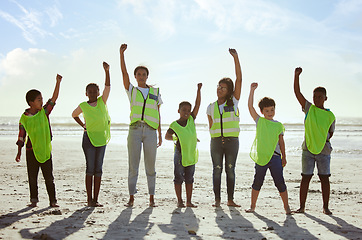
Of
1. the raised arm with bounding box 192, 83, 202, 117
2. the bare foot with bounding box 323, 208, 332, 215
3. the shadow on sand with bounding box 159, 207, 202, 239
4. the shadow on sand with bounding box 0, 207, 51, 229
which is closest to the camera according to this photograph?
the shadow on sand with bounding box 159, 207, 202, 239

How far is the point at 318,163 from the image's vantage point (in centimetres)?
530

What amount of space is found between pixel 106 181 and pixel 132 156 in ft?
8.28

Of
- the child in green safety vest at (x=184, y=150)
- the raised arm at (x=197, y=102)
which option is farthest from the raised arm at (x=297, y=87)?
the child in green safety vest at (x=184, y=150)

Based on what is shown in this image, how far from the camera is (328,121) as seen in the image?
17.4 ft

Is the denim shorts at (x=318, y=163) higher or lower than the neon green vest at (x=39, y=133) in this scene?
lower

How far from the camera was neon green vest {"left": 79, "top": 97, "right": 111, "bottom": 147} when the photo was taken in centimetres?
549

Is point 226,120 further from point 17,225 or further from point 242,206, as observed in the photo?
point 17,225

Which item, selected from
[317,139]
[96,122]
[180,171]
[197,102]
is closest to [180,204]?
[180,171]

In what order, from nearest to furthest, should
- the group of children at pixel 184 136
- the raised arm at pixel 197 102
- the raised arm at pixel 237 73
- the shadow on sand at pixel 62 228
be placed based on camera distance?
the shadow on sand at pixel 62 228, the group of children at pixel 184 136, the raised arm at pixel 237 73, the raised arm at pixel 197 102

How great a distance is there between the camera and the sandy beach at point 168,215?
4035mm

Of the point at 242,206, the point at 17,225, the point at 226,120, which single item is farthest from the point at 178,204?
the point at 17,225

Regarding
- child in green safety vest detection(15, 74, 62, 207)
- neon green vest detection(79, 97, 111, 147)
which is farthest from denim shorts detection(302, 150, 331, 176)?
child in green safety vest detection(15, 74, 62, 207)

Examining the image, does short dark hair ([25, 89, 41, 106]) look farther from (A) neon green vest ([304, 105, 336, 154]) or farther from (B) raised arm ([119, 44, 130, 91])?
(A) neon green vest ([304, 105, 336, 154])

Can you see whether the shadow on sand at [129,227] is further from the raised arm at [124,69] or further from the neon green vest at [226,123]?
the raised arm at [124,69]
